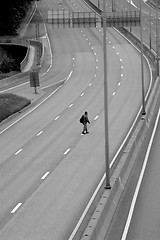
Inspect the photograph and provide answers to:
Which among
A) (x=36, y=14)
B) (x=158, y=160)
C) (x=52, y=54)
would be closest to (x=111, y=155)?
(x=158, y=160)

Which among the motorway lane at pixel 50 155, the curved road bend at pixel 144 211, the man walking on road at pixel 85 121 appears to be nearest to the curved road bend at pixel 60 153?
the motorway lane at pixel 50 155

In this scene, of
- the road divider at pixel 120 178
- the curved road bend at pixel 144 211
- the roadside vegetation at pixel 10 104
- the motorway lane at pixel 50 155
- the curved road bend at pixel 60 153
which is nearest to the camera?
the road divider at pixel 120 178

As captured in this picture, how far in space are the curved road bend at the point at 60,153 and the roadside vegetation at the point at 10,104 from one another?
4.35 feet

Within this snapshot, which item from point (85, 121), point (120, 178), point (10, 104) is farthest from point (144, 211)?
point (10, 104)

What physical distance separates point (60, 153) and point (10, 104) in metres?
17.2

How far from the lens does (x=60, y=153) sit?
35906mm

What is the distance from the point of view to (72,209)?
24.5 meters

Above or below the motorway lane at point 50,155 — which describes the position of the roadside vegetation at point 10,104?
below

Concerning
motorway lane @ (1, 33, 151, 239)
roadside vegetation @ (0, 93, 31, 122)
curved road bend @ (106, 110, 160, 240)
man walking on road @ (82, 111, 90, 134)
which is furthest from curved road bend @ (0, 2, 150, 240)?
curved road bend @ (106, 110, 160, 240)

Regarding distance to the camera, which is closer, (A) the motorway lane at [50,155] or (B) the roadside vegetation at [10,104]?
(A) the motorway lane at [50,155]

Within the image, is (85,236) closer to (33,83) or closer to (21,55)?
(33,83)

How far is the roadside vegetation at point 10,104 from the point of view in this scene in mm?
49809

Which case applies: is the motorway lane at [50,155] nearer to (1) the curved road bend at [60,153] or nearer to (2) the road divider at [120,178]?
(1) the curved road bend at [60,153]

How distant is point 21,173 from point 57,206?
717 cm
